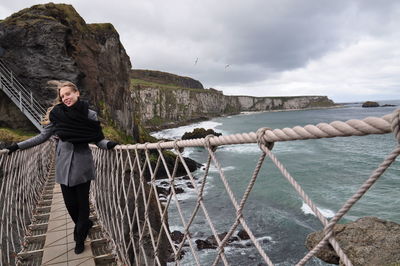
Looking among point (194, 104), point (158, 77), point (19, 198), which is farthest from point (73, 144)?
point (158, 77)

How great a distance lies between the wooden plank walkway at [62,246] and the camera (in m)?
2.93

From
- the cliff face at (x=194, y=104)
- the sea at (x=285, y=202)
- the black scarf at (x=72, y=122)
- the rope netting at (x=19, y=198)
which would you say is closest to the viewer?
the black scarf at (x=72, y=122)

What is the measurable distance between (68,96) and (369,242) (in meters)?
8.81

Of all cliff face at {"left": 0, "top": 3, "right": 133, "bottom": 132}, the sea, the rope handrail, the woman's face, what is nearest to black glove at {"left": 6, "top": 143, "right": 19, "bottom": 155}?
the woman's face

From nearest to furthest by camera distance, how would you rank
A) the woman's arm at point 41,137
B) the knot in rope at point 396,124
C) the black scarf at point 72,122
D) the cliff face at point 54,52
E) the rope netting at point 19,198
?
the knot in rope at point 396,124
the black scarf at point 72,122
the woman's arm at point 41,137
the rope netting at point 19,198
the cliff face at point 54,52

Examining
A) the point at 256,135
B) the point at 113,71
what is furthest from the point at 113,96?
the point at 256,135

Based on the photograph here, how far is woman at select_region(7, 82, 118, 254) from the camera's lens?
2.76 meters

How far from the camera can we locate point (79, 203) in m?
2.93

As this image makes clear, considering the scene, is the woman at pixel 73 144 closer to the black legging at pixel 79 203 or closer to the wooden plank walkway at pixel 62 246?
the black legging at pixel 79 203

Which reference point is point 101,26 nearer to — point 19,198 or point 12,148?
point 19,198

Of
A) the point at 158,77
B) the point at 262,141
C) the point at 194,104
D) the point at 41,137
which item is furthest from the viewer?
the point at 158,77

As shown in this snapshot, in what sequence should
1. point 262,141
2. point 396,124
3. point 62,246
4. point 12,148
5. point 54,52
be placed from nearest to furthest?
point 396,124, point 262,141, point 12,148, point 62,246, point 54,52

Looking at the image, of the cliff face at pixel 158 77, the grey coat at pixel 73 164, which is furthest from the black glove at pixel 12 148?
the cliff face at pixel 158 77

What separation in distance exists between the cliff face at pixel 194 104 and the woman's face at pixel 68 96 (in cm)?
6922
